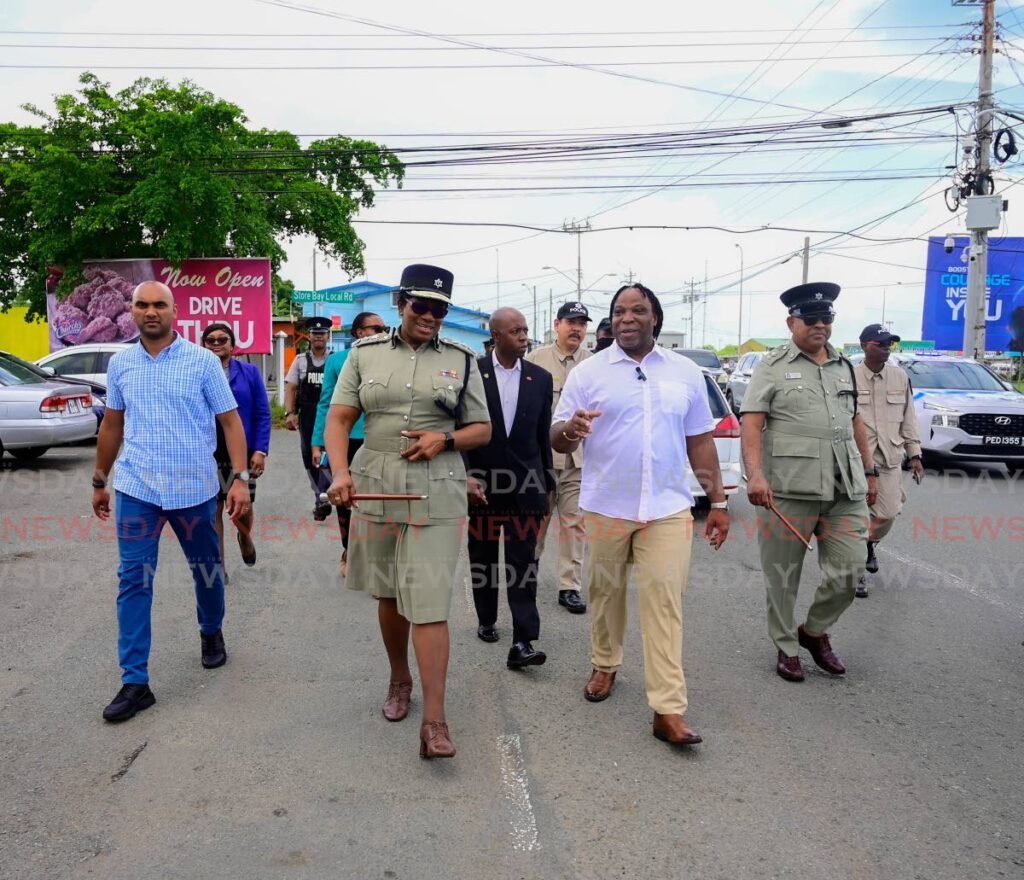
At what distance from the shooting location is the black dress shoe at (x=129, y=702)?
410cm

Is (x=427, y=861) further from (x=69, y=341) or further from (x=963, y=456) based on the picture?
(x=69, y=341)

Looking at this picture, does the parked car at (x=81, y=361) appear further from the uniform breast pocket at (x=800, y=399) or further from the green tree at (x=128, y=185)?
the uniform breast pocket at (x=800, y=399)

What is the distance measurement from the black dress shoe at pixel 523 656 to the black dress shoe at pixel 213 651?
158 cm

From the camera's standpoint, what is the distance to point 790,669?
188 inches

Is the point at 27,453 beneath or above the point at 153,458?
beneath

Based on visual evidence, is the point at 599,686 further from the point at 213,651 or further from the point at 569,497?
the point at 213,651

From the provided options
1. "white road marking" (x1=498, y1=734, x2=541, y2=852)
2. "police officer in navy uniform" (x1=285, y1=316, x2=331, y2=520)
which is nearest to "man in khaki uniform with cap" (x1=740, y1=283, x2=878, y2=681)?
"white road marking" (x1=498, y1=734, x2=541, y2=852)

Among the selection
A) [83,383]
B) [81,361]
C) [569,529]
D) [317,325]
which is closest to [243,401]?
[317,325]

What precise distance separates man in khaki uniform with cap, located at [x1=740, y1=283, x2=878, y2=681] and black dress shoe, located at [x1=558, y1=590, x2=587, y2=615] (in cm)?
147

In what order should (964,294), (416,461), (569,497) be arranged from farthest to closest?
→ 1. (964,294)
2. (569,497)
3. (416,461)

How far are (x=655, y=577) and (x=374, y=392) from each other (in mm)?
1475

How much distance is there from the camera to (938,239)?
1142 inches

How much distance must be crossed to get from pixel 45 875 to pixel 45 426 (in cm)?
1098

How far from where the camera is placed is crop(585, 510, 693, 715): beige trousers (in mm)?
3924
